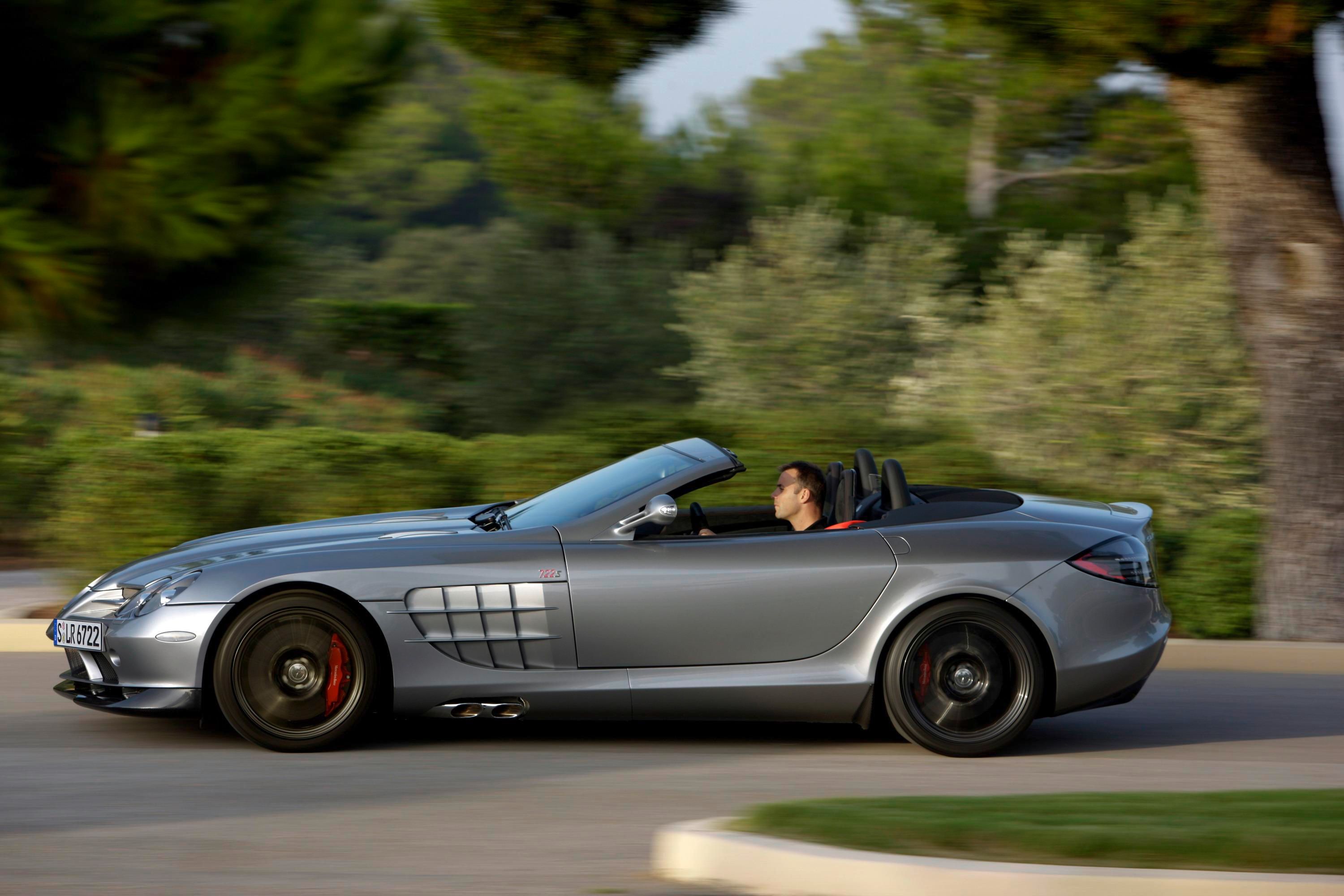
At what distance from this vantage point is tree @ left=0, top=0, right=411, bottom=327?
416 inches

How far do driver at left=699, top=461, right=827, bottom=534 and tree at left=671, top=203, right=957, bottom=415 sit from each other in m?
11.3

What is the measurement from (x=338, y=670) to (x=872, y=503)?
7.92 ft

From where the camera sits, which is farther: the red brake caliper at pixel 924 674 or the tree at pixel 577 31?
the tree at pixel 577 31

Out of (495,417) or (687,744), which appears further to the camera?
(495,417)

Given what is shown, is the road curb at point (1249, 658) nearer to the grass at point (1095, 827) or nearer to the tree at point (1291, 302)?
the tree at point (1291, 302)

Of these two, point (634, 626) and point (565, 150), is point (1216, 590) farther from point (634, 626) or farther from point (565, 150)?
point (565, 150)

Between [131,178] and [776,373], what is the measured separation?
Result: 990 cm

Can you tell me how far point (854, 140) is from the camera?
87.5 feet

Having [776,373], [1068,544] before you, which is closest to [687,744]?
[1068,544]

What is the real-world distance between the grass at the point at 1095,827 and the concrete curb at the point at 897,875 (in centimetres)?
11

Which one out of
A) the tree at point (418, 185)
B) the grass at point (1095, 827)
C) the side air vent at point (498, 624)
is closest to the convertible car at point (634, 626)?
the side air vent at point (498, 624)

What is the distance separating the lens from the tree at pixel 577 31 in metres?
10.2

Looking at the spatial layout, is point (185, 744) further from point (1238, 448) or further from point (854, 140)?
point (854, 140)

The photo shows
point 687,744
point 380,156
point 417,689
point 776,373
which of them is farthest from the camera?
point 380,156
